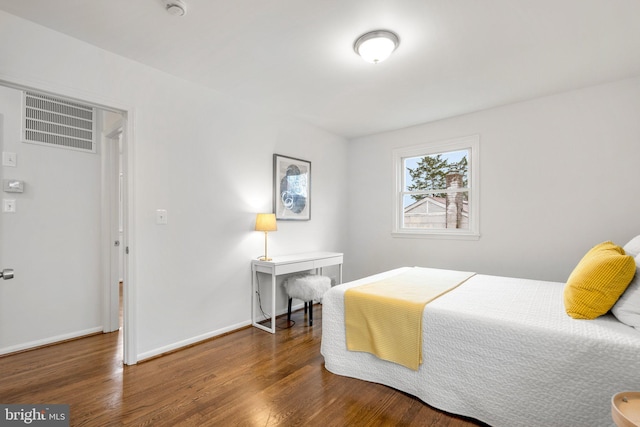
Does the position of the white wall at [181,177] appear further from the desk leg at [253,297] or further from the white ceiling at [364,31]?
the white ceiling at [364,31]

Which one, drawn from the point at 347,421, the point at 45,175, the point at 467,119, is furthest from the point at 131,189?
the point at 467,119

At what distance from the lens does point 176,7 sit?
1790mm

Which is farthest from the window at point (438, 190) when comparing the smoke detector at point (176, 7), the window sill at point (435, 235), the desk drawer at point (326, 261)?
the smoke detector at point (176, 7)

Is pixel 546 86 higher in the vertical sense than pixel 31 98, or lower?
higher

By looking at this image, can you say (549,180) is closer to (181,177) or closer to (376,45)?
(376,45)

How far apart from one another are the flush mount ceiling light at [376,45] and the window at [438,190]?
1933 millimetres

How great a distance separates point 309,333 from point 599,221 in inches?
116

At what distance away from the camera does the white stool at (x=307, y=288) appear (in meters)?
3.13

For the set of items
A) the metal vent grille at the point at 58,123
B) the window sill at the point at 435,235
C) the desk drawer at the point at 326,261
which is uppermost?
the metal vent grille at the point at 58,123

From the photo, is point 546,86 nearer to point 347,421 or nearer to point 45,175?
point 347,421

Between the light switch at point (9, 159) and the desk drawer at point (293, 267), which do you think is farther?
the desk drawer at point (293, 267)

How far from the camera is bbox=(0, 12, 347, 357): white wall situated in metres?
2.12

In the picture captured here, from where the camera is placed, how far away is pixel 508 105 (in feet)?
10.9

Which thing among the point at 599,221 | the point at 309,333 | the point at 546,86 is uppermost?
the point at 546,86
